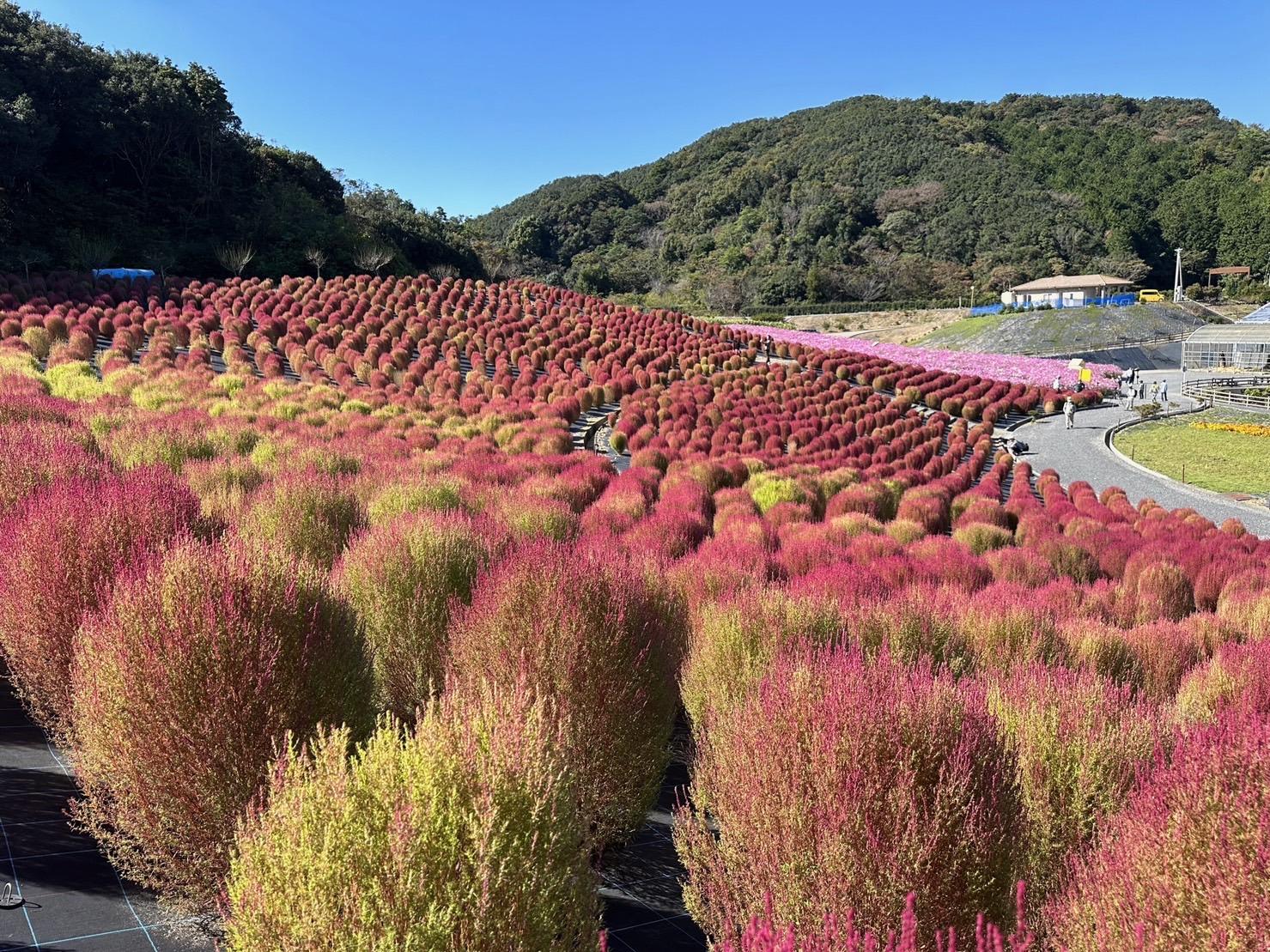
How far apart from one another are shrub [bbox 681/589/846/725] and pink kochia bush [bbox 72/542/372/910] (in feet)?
7.82

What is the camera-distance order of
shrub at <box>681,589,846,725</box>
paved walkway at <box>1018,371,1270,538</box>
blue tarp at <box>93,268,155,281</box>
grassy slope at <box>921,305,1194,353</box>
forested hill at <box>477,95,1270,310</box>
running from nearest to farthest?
shrub at <box>681,589,846,725</box>
paved walkway at <box>1018,371,1270,538</box>
blue tarp at <box>93,268,155,281</box>
grassy slope at <box>921,305,1194,353</box>
forested hill at <box>477,95,1270,310</box>

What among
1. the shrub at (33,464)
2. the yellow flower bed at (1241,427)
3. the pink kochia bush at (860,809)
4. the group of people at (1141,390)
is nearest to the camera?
the pink kochia bush at (860,809)

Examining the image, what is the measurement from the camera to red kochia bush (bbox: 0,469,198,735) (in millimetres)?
4809

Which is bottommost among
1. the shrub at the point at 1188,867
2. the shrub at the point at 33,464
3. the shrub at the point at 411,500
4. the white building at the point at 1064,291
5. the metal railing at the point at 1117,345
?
the metal railing at the point at 1117,345

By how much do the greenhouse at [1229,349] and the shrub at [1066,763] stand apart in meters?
48.4

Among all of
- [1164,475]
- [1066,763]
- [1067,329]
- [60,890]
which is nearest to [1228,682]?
[1066,763]

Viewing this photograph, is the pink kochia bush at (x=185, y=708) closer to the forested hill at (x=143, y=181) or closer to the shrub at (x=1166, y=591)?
the shrub at (x=1166, y=591)

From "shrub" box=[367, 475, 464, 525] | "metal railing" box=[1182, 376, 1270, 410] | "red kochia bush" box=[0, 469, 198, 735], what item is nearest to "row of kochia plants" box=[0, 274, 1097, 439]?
"metal railing" box=[1182, 376, 1270, 410]

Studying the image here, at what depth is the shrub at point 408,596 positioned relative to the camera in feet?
17.7

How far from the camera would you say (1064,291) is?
71.1 m

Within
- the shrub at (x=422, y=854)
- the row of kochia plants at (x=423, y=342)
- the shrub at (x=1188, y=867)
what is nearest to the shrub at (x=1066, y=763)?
the shrub at (x=1188, y=867)

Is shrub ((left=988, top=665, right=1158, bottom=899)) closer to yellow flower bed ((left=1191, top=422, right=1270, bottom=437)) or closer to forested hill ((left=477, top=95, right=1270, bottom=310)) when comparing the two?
yellow flower bed ((left=1191, top=422, right=1270, bottom=437))

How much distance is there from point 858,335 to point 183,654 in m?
67.8

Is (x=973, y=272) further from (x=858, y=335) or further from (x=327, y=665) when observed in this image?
(x=327, y=665)
